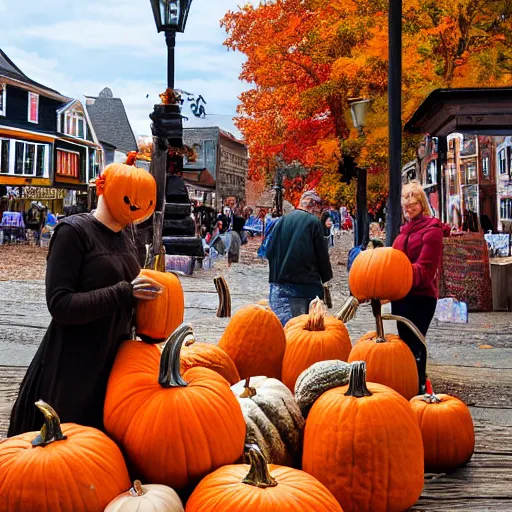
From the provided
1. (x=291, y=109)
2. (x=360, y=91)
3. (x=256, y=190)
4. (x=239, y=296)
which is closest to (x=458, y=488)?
(x=239, y=296)

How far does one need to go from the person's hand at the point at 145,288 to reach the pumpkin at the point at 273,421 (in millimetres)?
738

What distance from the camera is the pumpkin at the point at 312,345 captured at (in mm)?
4355

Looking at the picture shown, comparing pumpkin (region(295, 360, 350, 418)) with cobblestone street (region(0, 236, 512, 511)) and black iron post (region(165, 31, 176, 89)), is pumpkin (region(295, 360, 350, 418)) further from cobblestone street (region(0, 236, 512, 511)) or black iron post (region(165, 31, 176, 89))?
black iron post (region(165, 31, 176, 89))

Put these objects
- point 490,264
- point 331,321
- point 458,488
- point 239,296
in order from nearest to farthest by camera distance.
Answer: point 458,488 → point 331,321 → point 490,264 → point 239,296

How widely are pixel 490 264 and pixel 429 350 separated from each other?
377cm

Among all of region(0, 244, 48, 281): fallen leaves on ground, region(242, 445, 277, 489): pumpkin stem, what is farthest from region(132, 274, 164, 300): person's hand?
region(0, 244, 48, 281): fallen leaves on ground

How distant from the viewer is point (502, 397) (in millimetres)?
6008

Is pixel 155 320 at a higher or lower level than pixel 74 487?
higher

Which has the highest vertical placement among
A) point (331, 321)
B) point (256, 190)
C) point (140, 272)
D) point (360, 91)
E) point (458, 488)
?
point (256, 190)

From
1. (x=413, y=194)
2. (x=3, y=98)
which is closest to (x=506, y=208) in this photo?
(x=413, y=194)

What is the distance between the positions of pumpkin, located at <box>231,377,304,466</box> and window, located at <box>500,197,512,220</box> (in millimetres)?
10690

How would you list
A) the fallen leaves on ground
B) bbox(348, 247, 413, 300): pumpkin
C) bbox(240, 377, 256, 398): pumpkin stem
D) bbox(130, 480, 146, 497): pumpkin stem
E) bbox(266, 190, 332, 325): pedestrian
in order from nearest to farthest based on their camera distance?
bbox(130, 480, 146, 497): pumpkin stem < bbox(240, 377, 256, 398): pumpkin stem < bbox(348, 247, 413, 300): pumpkin < bbox(266, 190, 332, 325): pedestrian < the fallen leaves on ground

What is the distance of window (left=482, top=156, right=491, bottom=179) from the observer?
44.3 feet

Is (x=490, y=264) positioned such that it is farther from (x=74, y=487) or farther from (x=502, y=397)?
(x=74, y=487)
